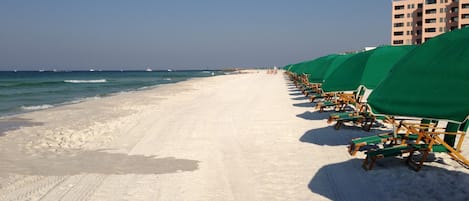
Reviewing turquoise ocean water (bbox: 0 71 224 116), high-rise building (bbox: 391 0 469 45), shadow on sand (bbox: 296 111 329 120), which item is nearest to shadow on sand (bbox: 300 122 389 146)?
shadow on sand (bbox: 296 111 329 120)

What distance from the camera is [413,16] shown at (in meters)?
64.4

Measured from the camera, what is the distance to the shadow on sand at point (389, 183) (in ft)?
16.8

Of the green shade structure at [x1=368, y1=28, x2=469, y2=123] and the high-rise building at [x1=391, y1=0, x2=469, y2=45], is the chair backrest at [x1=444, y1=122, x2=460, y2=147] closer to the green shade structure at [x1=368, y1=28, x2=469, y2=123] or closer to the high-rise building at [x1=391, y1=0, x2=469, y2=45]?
the green shade structure at [x1=368, y1=28, x2=469, y2=123]

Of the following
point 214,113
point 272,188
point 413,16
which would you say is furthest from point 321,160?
point 413,16

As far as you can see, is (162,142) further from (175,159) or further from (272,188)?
(272,188)

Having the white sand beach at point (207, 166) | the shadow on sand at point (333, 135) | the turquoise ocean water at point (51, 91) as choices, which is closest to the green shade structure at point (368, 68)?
the shadow on sand at point (333, 135)

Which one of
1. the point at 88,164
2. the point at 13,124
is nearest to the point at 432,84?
the point at 88,164

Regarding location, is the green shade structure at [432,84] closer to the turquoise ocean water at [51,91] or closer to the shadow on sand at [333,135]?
the shadow on sand at [333,135]

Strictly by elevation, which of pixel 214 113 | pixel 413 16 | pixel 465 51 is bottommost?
pixel 214 113

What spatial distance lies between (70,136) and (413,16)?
215ft

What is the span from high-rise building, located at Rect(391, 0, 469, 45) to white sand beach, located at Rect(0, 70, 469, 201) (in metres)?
54.7

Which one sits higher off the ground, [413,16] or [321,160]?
[413,16]

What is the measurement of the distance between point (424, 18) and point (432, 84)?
2524 inches

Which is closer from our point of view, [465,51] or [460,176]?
[465,51]
